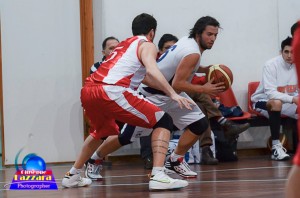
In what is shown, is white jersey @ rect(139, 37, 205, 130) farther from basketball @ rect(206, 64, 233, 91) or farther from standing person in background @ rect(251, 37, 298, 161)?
standing person in background @ rect(251, 37, 298, 161)

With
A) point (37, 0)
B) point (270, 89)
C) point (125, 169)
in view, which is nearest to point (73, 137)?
Result: point (125, 169)

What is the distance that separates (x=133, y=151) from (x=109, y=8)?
1706 millimetres

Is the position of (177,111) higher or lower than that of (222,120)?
higher

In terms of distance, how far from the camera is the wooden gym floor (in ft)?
14.4

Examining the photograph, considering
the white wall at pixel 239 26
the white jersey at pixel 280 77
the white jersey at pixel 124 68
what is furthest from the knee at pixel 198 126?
the white wall at pixel 239 26

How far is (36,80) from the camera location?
25.4 ft

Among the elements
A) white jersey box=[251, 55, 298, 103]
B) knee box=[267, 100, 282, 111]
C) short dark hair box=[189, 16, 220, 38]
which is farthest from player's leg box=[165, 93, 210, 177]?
white jersey box=[251, 55, 298, 103]

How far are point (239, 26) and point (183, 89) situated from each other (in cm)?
323

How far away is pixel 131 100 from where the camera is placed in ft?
15.4

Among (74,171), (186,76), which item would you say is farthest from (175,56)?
(74,171)

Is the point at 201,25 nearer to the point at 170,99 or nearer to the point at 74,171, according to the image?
the point at 170,99

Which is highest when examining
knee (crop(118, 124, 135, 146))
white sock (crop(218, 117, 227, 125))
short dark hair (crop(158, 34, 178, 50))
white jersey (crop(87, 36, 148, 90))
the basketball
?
short dark hair (crop(158, 34, 178, 50))

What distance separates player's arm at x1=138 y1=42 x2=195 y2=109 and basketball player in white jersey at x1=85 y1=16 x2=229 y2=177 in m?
0.78

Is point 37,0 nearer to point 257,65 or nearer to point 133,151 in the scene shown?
point 133,151
